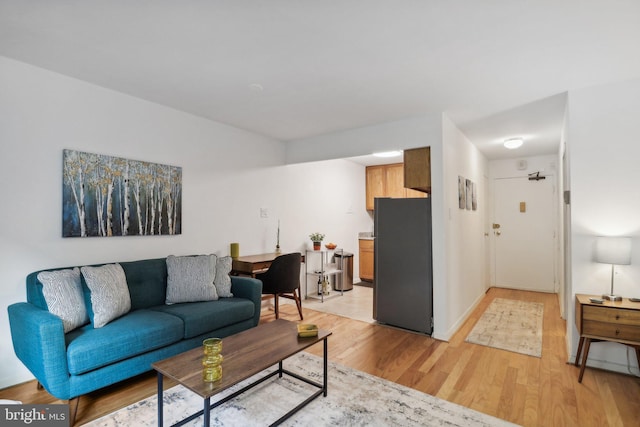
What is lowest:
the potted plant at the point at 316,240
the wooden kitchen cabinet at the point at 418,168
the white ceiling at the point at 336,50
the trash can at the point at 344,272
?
the trash can at the point at 344,272

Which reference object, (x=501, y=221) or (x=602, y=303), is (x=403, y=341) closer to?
(x=602, y=303)

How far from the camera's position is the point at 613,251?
8.21ft

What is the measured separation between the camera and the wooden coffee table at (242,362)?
1.61m

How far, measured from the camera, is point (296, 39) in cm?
206

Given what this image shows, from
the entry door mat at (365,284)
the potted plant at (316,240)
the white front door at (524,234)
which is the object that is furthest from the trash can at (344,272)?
the white front door at (524,234)

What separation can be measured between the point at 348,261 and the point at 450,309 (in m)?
2.36

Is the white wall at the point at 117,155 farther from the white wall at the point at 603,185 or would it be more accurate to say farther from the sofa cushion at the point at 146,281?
the white wall at the point at 603,185

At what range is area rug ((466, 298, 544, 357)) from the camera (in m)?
3.24

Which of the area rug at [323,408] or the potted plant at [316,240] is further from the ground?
the potted plant at [316,240]

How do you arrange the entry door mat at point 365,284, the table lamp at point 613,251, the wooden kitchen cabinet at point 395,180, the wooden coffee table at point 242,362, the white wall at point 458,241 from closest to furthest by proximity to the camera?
1. the wooden coffee table at point 242,362
2. the table lamp at point 613,251
3. the white wall at point 458,241
4. the entry door mat at point 365,284
5. the wooden kitchen cabinet at point 395,180

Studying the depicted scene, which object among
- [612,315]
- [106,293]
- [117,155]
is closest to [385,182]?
[612,315]

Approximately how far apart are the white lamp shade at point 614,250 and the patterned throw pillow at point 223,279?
10.7ft

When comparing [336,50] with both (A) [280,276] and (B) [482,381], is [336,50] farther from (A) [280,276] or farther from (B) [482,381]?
(B) [482,381]

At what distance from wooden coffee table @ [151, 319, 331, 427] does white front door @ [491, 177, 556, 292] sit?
4977mm
